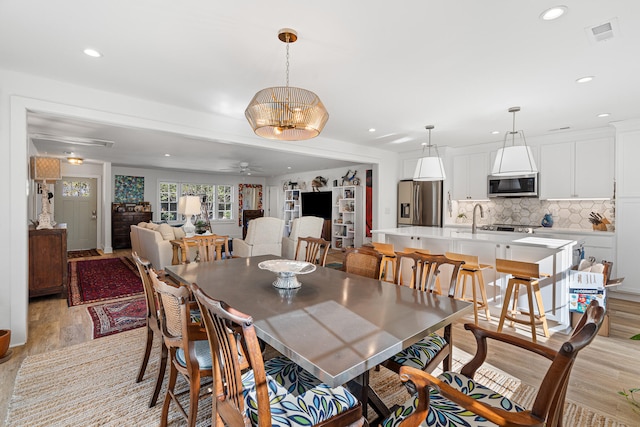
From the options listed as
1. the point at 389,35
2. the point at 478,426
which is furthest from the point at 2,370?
the point at 389,35

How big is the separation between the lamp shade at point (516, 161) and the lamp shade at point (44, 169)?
5.84m

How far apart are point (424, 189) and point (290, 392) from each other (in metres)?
5.41

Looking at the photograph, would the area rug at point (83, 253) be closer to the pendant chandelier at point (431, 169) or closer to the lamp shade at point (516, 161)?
the pendant chandelier at point (431, 169)

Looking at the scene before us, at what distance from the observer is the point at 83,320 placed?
10.8 ft

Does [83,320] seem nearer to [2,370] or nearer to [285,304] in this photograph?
[2,370]

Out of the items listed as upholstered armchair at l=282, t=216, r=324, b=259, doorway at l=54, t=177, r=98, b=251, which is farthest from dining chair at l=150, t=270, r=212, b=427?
doorway at l=54, t=177, r=98, b=251

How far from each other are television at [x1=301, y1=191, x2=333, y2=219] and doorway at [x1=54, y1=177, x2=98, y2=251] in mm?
5766

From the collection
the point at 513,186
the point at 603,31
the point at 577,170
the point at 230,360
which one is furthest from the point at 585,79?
the point at 230,360

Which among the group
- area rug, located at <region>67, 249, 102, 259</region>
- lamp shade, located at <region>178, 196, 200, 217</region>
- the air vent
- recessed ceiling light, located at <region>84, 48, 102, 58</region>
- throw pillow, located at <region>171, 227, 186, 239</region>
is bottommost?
area rug, located at <region>67, 249, 102, 259</region>

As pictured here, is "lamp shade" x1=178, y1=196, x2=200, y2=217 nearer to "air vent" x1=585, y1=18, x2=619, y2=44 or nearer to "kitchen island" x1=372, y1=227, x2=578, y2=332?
"kitchen island" x1=372, y1=227, x2=578, y2=332

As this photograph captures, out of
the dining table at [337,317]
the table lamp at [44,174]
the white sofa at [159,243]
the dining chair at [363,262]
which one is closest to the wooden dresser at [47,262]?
the table lamp at [44,174]

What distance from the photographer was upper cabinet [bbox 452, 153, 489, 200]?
564 centimetres

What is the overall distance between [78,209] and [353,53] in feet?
28.4

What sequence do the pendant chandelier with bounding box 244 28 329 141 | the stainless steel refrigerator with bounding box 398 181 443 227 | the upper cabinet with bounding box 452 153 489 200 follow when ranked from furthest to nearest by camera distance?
the stainless steel refrigerator with bounding box 398 181 443 227, the upper cabinet with bounding box 452 153 489 200, the pendant chandelier with bounding box 244 28 329 141
